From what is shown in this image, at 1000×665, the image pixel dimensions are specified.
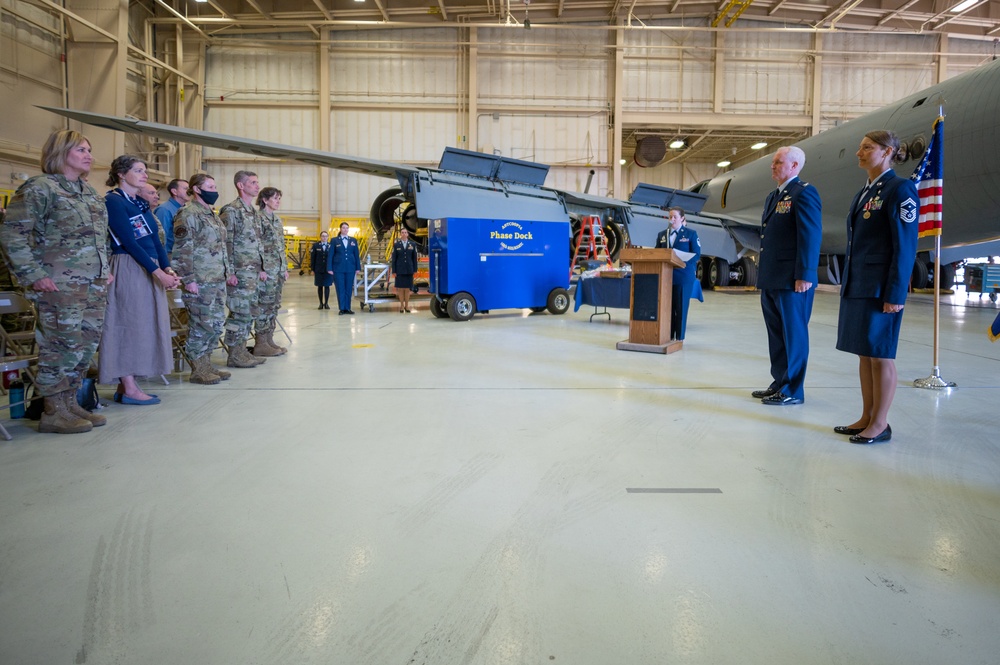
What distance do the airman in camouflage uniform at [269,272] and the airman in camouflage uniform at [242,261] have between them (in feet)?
0.92

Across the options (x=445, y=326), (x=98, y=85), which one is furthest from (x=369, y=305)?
(x=98, y=85)

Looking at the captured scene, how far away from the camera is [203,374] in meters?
4.43

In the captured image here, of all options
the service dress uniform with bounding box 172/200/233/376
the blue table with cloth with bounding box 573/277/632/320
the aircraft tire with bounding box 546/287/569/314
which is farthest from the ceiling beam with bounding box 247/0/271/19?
the service dress uniform with bounding box 172/200/233/376

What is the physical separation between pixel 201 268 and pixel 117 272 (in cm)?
72

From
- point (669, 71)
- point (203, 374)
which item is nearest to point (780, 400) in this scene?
point (203, 374)

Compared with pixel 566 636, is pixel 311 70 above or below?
above

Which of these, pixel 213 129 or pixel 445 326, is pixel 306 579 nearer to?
pixel 445 326

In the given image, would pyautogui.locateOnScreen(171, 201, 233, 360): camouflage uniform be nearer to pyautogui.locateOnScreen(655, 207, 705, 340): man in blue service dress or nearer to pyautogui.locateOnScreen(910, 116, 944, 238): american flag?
pyautogui.locateOnScreen(655, 207, 705, 340): man in blue service dress

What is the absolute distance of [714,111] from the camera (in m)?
19.2

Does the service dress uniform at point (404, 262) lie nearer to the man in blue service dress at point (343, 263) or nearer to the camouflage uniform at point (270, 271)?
the man in blue service dress at point (343, 263)

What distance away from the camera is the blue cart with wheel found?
843cm

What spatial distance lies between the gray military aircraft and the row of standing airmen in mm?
2003

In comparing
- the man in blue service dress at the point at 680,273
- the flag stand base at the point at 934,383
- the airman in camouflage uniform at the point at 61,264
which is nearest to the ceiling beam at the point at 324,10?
the man in blue service dress at the point at 680,273

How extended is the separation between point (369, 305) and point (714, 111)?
47.0 ft
